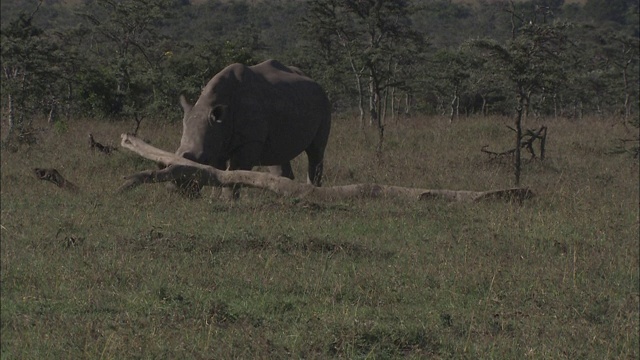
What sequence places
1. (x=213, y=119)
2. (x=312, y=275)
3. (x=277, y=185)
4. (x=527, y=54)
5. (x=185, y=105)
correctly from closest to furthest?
1. (x=312, y=275)
2. (x=277, y=185)
3. (x=213, y=119)
4. (x=185, y=105)
5. (x=527, y=54)

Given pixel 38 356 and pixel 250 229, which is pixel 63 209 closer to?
pixel 250 229

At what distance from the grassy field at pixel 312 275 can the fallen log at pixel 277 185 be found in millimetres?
209

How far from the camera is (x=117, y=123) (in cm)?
2219

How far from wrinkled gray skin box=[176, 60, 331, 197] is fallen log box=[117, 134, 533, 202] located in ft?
0.88

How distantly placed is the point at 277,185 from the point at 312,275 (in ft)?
12.5

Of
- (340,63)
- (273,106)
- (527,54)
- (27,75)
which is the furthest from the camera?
(340,63)

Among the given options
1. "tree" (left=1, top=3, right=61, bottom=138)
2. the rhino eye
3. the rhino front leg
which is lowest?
the rhino front leg

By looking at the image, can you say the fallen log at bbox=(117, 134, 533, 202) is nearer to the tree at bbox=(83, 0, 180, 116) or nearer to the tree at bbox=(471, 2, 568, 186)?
the tree at bbox=(471, 2, 568, 186)

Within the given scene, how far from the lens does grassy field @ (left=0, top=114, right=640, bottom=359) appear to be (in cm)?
582

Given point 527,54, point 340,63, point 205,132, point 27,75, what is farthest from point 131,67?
point 340,63

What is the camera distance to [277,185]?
11.4 metres

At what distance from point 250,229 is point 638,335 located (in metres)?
4.37

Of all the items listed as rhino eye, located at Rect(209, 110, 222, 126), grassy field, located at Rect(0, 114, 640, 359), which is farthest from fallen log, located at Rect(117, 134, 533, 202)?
rhino eye, located at Rect(209, 110, 222, 126)

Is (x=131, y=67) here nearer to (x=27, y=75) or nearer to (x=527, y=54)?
(x=27, y=75)
